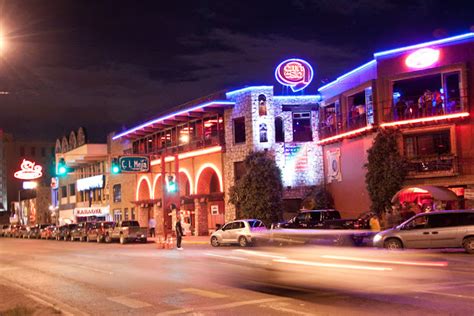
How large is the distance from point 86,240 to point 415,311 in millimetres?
42294

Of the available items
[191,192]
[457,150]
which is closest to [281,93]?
[191,192]

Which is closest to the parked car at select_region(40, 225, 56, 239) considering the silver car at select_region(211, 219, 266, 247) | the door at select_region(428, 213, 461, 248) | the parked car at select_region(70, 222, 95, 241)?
the parked car at select_region(70, 222, 95, 241)

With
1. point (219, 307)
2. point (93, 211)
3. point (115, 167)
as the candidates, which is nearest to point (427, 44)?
point (115, 167)

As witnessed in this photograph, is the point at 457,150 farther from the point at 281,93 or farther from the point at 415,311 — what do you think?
the point at 415,311

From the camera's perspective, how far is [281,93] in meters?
41.3

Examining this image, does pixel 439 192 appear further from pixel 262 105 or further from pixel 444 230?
pixel 262 105

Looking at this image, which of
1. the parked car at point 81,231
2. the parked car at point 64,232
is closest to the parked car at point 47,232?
the parked car at point 64,232

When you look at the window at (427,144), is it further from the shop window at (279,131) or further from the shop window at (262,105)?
the shop window at (262,105)

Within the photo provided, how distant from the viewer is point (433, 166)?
30.7 meters

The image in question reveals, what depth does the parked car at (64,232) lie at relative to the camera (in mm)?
53634

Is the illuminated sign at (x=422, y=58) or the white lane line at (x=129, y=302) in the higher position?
the illuminated sign at (x=422, y=58)

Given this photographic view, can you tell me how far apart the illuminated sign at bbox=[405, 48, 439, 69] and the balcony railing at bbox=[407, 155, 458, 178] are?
16.1 ft

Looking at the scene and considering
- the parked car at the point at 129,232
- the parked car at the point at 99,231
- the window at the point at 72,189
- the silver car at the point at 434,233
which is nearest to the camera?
the silver car at the point at 434,233

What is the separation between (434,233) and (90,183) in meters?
53.4
